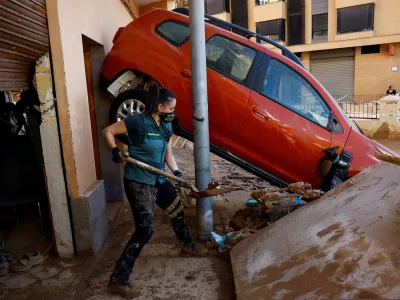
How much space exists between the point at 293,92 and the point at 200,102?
1.50 m

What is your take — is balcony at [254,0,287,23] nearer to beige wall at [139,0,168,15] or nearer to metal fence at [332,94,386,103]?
metal fence at [332,94,386,103]

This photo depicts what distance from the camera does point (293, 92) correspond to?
4730mm

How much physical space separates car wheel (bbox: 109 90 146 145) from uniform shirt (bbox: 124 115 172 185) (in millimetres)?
1610

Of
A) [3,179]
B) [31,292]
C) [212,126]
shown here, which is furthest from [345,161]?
[3,179]

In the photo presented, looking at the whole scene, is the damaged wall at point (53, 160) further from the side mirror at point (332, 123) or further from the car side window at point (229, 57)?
the side mirror at point (332, 123)

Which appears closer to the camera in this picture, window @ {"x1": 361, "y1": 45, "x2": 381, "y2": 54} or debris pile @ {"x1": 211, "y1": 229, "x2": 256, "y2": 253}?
debris pile @ {"x1": 211, "y1": 229, "x2": 256, "y2": 253}

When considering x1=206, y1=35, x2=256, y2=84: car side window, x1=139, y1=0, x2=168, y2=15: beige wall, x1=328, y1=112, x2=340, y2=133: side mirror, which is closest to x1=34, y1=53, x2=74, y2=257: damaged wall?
x1=206, y1=35, x2=256, y2=84: car side window

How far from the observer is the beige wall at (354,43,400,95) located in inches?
890

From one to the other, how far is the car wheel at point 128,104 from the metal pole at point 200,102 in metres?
1.16

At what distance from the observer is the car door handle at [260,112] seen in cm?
463

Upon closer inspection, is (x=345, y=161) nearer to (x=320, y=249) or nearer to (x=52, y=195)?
(x=320, y=249)

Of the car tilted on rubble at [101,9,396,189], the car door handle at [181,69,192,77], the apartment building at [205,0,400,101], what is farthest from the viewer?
the apartment building at [205,0,400,101]

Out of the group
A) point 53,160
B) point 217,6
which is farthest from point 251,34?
point 217,6

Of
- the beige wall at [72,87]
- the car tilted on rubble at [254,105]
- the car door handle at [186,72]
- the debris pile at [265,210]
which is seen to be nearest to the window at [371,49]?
the car tilted on rubble at [254,105]
